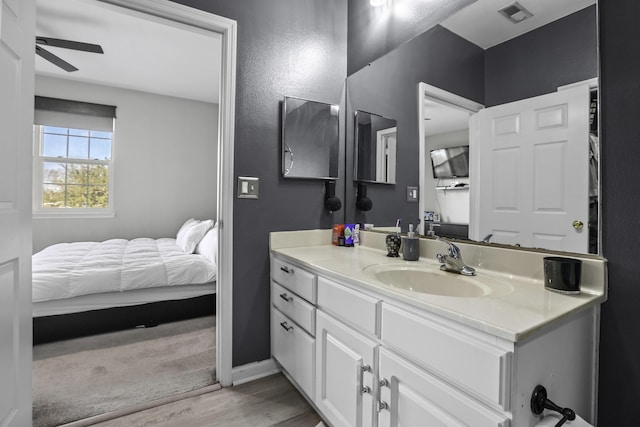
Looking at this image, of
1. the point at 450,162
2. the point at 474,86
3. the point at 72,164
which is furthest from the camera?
the point at 72,164

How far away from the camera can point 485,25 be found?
1274mm

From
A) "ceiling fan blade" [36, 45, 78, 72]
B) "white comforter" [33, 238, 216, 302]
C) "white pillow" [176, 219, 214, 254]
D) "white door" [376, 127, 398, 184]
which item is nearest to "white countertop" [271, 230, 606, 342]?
"white door" [376, 127, 398, 184]

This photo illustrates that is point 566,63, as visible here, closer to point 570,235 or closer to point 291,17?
point 570,235

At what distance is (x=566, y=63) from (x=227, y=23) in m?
1.61

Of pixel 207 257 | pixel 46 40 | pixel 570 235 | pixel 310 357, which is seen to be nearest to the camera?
pixel 570 235

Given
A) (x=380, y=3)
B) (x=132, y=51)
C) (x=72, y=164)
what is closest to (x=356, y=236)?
(x=380, y=3)

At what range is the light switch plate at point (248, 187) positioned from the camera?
1.77m

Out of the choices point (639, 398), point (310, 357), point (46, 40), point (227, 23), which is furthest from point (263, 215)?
point (46, 40)

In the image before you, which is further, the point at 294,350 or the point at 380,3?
the point at 380,3

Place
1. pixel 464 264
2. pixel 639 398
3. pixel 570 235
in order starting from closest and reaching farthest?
pixel 639 398 < pixel 570 235 < pixel 464 264

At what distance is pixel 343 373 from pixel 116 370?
1.61 m

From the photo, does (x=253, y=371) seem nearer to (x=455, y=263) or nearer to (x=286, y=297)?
(x=286, y=297)

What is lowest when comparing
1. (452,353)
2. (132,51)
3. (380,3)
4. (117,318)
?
(117,318)

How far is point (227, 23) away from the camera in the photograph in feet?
5.58
